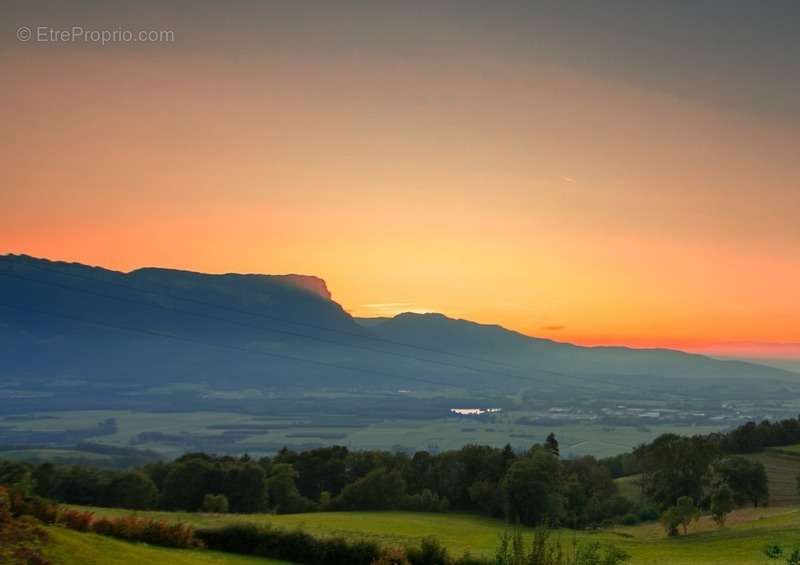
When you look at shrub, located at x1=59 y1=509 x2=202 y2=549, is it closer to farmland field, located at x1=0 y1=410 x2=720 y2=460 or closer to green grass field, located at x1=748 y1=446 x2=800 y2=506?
green grass field, located at x1=748 y1=446 x2=800 y2=506

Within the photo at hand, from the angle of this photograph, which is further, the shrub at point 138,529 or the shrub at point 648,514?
the shrub at point 648,514

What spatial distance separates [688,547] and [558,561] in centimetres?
3062

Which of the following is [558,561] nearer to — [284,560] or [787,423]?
[284,560]

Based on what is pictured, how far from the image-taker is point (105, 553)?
14.9 metres

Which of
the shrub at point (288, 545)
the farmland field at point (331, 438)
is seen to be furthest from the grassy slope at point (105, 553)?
the farmland field at point (331, 438)

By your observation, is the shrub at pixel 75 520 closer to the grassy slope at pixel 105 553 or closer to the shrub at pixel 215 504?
the grassy slope at pixel 105 553

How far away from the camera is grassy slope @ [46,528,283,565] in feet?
45.9

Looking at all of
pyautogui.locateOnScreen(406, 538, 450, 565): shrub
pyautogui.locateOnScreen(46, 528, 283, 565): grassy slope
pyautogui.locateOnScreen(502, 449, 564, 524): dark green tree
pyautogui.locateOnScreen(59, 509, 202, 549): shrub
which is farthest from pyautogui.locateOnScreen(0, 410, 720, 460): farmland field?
pyautogui.locateOnScreen(46, 528, 283, 565): grassy slope

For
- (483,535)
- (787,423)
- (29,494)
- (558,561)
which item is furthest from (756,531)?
(787,423)

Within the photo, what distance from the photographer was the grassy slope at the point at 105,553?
45.9 feet

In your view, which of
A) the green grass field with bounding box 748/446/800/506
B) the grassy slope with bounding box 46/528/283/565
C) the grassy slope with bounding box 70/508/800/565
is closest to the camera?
the grassy slope with bounding box 46/528/283/565

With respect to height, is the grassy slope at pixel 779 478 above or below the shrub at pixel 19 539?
below

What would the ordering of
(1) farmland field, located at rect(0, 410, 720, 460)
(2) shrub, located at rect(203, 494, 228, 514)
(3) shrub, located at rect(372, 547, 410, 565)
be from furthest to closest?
(1) farmland field, located at rect(0, 410, 720, 460)
(2) shrub, located at rect(203, 494, 228, 514)
(3) shrub, located at rect(372, 547, 410, 565)

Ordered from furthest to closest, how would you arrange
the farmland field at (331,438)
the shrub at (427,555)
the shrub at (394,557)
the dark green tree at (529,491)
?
the farmland field at (331,438) → the dark green tree at (529,491) → the shrub at (427,555) → the shrub at (394,557)
